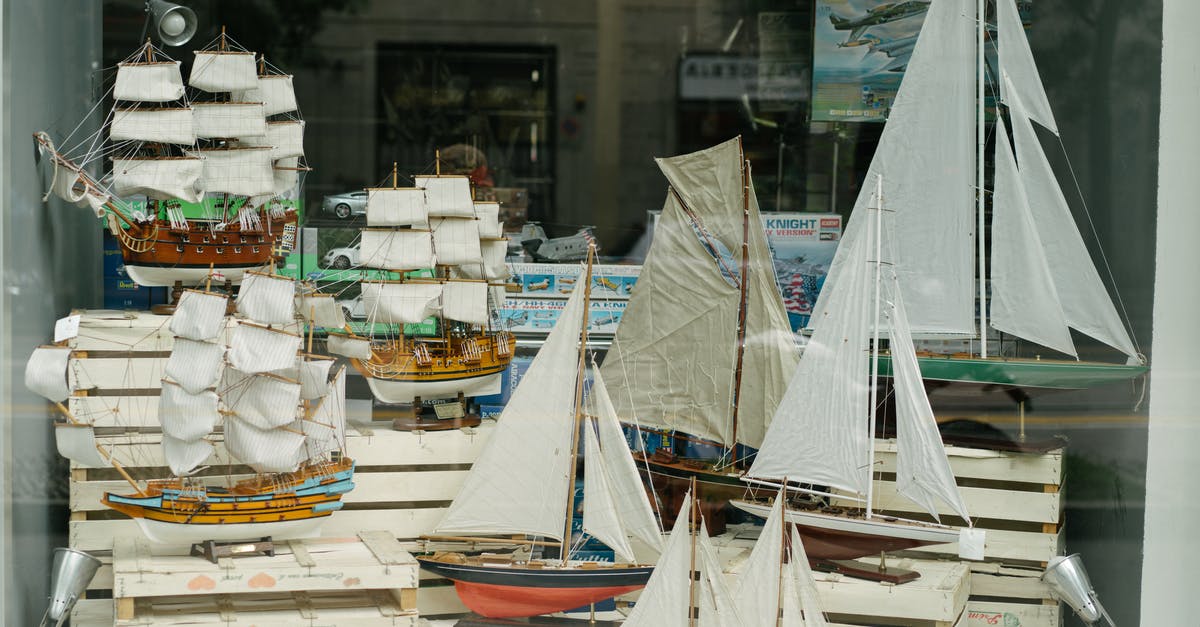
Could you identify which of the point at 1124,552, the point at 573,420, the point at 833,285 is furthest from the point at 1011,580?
the point at 573,420

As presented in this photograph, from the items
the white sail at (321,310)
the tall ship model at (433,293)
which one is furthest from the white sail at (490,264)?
A: the white sail at (321,310)

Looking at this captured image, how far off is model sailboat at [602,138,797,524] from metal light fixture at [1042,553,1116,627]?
1473 millimetres

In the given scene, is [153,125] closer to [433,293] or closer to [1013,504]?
[433,293]

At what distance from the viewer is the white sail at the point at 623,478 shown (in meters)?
6.10

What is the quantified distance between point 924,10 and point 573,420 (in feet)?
8.11

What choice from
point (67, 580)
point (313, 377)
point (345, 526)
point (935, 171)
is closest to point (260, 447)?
point (313, 377)

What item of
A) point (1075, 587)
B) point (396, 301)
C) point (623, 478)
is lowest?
point (1075, 587)

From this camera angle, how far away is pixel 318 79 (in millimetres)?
6168

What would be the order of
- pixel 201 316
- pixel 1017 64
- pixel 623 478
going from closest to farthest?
pixel 201 316 < pixel 623 478 < pixel 1017 64

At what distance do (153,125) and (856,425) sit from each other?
10.8 feet

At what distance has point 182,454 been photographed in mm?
5816

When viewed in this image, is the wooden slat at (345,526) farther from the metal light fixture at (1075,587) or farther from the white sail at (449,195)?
the metal light fixture at (1075,587)

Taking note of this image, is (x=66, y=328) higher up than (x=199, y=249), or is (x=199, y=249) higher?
(x=199, y=249)

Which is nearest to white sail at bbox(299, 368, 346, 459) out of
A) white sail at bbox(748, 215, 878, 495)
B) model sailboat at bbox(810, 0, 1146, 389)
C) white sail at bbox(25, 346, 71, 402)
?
white sail at bbox(25, 346, 71, 402)
